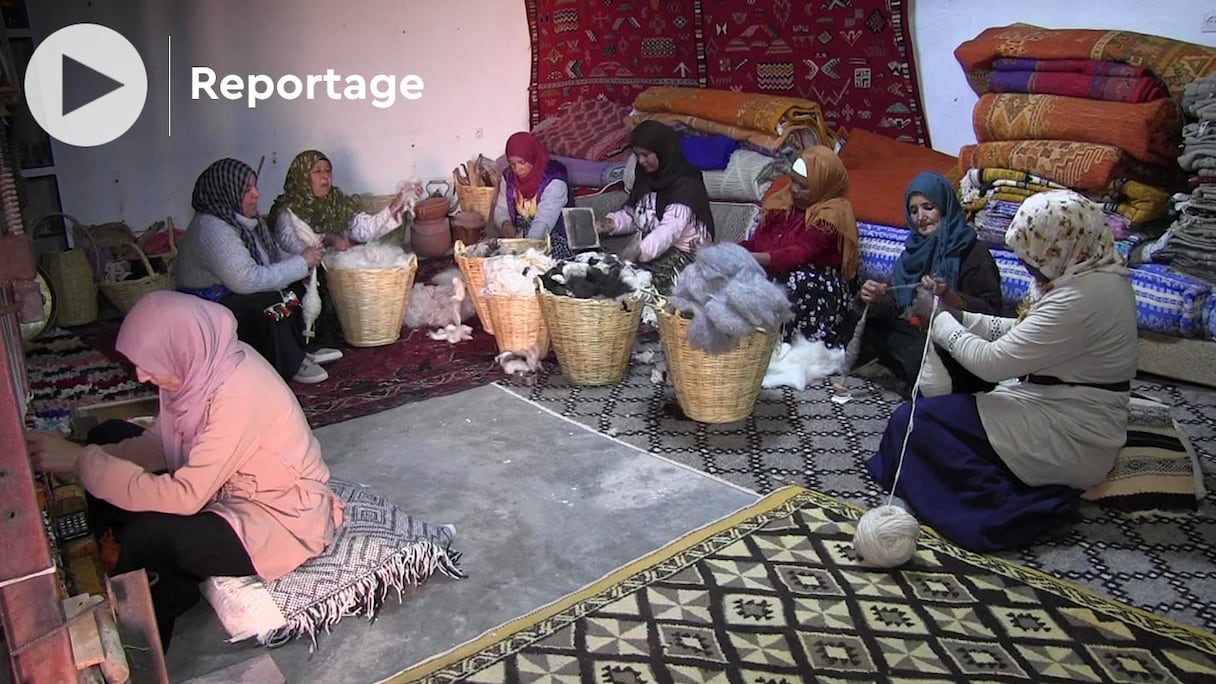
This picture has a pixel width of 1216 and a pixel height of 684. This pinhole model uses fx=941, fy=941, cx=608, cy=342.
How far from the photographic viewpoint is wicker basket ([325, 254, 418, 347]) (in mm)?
4312

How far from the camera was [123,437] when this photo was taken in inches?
99.9

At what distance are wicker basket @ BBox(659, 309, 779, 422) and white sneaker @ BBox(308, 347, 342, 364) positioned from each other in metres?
1.64

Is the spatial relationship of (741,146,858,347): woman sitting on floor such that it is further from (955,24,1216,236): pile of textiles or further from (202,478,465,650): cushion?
(202,478,465,650): cushion

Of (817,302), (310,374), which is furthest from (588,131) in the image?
(310,374)

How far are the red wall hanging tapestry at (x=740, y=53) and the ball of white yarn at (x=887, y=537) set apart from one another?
11.5ft

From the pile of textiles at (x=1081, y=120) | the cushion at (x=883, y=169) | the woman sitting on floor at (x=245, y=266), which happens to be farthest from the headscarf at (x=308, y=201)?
the pile of textiles at (x=1081, y=120)

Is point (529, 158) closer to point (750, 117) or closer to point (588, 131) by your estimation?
point (588, 131)

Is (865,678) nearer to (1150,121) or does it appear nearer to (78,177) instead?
(1150,121)

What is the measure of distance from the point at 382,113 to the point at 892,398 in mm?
3914

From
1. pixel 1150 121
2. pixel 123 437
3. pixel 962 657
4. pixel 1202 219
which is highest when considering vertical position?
pixel 1150 121

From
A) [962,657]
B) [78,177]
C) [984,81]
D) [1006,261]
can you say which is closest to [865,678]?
[962,657]

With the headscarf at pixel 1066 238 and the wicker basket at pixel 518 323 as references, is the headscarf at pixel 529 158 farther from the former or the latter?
the headscarf at pixel 1066 238

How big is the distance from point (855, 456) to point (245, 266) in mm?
2444

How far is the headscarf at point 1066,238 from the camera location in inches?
100
